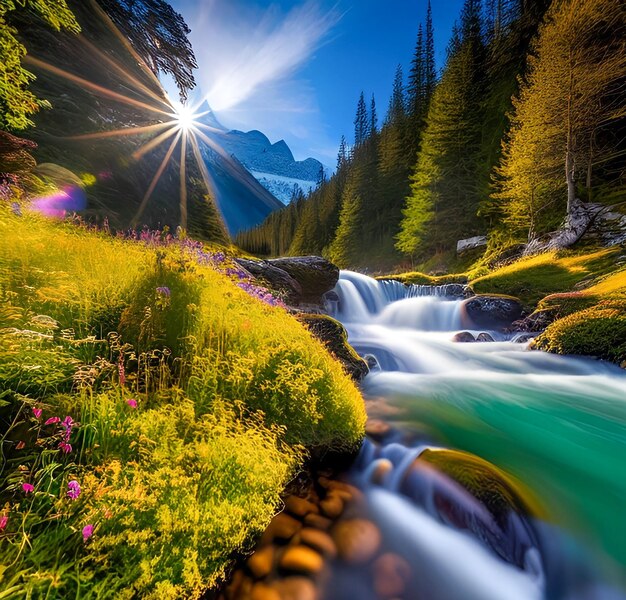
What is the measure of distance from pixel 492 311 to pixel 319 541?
12.6 meters

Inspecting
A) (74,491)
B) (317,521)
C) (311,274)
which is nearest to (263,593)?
(317,521)

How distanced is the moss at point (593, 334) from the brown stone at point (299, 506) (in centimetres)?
839

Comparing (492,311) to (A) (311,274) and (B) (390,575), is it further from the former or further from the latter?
(B) (390,575)

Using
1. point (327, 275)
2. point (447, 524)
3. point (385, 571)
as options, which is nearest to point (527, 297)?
point (327, 275)

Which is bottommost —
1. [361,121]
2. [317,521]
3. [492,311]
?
[317,521]

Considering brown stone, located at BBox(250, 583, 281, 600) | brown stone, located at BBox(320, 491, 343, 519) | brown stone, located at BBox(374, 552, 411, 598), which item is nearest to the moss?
brown stone, located at BBox(374, 552, 411, 598)

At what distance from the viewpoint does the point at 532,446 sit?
4449mm

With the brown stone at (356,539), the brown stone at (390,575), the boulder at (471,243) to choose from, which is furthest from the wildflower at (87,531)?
the boulder at (471,243)

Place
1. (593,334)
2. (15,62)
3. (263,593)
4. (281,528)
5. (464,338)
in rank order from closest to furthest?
(263,593) → (281,528) → (15,62) → (593,334) → (464,338)

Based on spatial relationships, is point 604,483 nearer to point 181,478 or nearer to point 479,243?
point 181,478

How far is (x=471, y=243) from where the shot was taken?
26438 mm

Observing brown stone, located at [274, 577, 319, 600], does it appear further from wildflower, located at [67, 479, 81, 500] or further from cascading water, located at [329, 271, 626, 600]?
wildflower, located at [67, 479, 81, 500]

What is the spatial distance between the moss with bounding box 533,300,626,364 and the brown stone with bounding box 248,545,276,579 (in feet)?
29.3

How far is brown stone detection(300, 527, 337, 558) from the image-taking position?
251 cm
